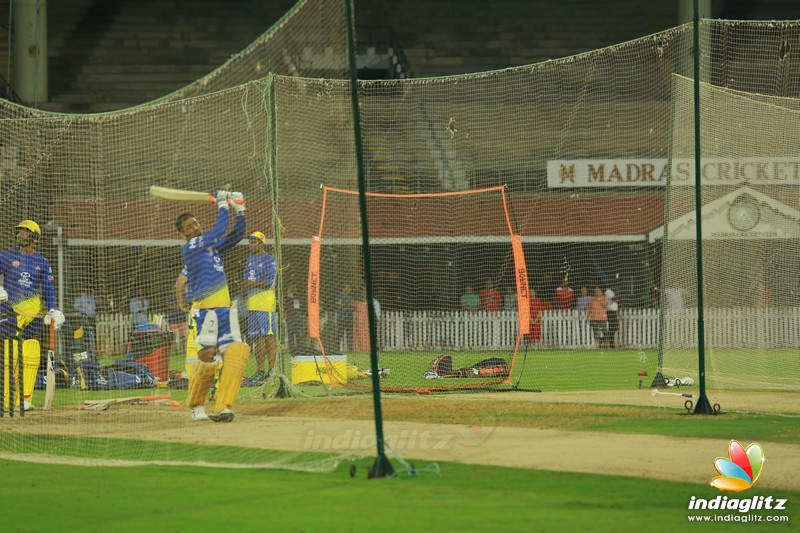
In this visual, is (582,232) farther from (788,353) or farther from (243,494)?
(243,494)

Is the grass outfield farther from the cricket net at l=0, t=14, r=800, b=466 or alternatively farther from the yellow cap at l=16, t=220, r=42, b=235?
the yellow cap at l=16, t=220, r=42, b=235

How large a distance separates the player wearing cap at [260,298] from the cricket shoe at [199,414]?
3112 mm

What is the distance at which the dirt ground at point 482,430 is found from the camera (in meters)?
9.48

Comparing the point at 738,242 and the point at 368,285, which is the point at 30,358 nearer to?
the point at 368,285

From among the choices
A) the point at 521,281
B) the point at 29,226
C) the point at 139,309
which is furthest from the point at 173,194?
the point at 521,281

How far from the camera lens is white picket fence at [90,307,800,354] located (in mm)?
18531

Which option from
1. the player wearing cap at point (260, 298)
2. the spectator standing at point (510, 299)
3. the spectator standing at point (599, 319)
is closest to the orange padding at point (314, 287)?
the player wearing cap at point (260, 298)

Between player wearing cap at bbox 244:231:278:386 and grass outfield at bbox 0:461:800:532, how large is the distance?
662 cm

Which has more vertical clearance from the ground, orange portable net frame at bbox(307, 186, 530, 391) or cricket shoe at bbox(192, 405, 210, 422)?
orange portable net frame at bbox(307, 186, 530, 391)

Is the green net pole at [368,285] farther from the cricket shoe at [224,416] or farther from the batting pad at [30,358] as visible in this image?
the batting pad at [30,358]

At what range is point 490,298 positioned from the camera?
26.3 meters

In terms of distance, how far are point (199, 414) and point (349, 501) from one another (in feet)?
17.4

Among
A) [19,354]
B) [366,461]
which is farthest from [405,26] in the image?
[366,461]

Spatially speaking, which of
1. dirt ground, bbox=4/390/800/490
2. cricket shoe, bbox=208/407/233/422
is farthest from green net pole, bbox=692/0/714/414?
cricket shoe, bbox=208/407/233/422
